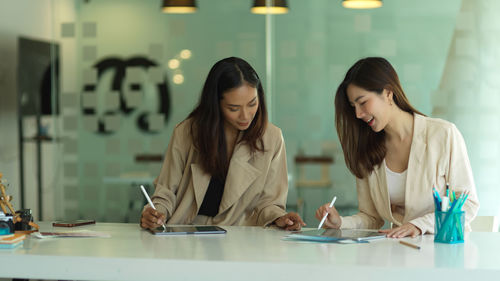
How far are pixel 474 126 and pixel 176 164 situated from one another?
222 centimetres

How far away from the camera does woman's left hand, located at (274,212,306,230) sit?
7.23ft

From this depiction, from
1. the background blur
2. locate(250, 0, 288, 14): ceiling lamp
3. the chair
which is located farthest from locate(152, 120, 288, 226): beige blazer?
locate(250, 0, 288, 14): ceiling lamp

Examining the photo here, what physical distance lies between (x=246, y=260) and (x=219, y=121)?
3.52 ft

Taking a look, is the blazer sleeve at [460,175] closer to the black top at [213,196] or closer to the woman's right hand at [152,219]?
the black top at [213,196]

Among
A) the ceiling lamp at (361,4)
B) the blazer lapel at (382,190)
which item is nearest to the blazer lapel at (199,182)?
the blazer lapel at (382,190)

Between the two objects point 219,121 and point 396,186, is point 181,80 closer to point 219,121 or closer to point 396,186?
point 219,121

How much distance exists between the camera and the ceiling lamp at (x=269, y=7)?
4.00 meters

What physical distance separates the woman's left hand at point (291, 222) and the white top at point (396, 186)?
1.43ft

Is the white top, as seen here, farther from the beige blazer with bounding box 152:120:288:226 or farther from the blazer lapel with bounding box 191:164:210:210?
the blazer lapel with bounding box 191:164:210:210

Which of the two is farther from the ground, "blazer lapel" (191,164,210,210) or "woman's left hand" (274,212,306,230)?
"blazer lapel" (191,164,210,210)

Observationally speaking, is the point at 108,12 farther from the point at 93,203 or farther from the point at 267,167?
the point at 267,167

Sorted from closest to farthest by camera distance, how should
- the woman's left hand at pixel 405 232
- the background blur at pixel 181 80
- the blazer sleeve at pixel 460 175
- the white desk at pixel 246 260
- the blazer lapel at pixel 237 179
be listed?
the white desk at pixel 246 260, the woman's left hand at pixel 405 232, the blazer sleeve at pixel 460 175, the blazer lapel at pixel 237 179, the background blur at pixel 181 80

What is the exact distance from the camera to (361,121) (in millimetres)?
2521

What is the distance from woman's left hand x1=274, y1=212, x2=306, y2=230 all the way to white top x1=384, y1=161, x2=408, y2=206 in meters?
0.44
